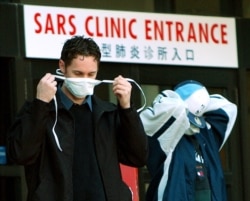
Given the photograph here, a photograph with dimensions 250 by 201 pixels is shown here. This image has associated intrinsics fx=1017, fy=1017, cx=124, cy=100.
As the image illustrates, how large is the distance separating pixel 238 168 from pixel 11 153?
3.94 meters

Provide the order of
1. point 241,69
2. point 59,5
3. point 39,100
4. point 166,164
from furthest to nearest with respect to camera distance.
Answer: point 241,69 < point 59,5 < point 166,164 < point 39,100

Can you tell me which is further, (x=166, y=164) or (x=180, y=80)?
(x=180, y=80)

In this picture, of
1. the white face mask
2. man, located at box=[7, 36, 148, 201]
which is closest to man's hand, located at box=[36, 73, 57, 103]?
man, located at box=[7, 36, 148, 201]

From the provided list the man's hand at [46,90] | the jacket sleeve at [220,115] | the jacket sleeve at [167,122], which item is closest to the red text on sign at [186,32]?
the jacket sleeve at [220,115]

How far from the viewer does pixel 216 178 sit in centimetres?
605

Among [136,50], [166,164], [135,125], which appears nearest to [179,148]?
[166,164]

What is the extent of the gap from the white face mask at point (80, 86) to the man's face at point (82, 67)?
0.12 ft

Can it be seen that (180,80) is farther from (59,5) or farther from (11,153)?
(11,153)

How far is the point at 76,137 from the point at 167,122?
128 centimetres

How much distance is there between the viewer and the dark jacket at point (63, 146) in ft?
15.5

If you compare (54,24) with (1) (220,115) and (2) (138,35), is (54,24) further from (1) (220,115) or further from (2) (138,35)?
(1) (220,115)

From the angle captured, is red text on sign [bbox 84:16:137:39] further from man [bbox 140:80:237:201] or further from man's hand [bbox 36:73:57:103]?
man's hand [bbox 36:73:57:103]

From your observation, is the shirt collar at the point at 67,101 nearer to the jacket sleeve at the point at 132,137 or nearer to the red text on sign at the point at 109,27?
the jacket sleeve at the point at 132,137

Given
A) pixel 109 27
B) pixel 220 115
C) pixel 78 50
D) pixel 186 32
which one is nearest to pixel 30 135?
pixel 78 50
